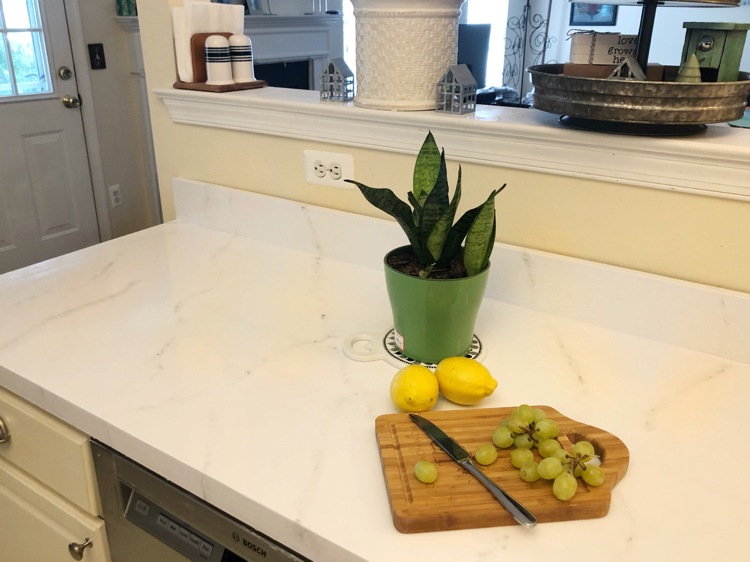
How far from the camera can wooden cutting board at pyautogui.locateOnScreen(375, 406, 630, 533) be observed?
0.61 m

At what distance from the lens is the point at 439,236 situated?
0.82 meters

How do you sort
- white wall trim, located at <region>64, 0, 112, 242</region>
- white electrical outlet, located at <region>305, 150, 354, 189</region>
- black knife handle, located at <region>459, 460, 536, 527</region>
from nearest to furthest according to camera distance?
black knife handle, located at <region>459, 460, 536, 527</region> → white electrical outlet, located at <region>305, 150, 354, 189</region> → white wall trim, located at <region>64, 0, 112, 242</region>

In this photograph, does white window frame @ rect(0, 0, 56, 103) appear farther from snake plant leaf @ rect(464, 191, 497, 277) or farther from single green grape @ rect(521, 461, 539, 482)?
single green grape @ rect(521, 461, 539, 482)

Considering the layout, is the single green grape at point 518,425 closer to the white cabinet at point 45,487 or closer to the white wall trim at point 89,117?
the white cabinet at point 45,487

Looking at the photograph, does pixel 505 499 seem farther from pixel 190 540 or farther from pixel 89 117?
pixel 89 117

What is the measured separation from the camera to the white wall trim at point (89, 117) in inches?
112

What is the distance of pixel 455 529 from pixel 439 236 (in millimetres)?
382

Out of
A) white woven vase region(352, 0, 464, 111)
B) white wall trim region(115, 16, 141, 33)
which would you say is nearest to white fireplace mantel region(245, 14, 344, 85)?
white wall trim region(115, 16, 141, 33)

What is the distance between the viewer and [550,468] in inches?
24.5

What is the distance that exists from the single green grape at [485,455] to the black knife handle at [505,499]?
1 cm

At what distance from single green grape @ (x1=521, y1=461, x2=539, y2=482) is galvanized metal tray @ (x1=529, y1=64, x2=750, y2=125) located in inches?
19.2

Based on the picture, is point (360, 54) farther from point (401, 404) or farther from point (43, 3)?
point (43, 3)

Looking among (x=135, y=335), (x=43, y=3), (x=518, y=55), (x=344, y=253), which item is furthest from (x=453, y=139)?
(x=518, y=55)

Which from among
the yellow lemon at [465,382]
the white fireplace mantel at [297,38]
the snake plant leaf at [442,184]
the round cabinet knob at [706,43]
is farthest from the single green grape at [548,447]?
the white fireplace mantel at [297,38]
